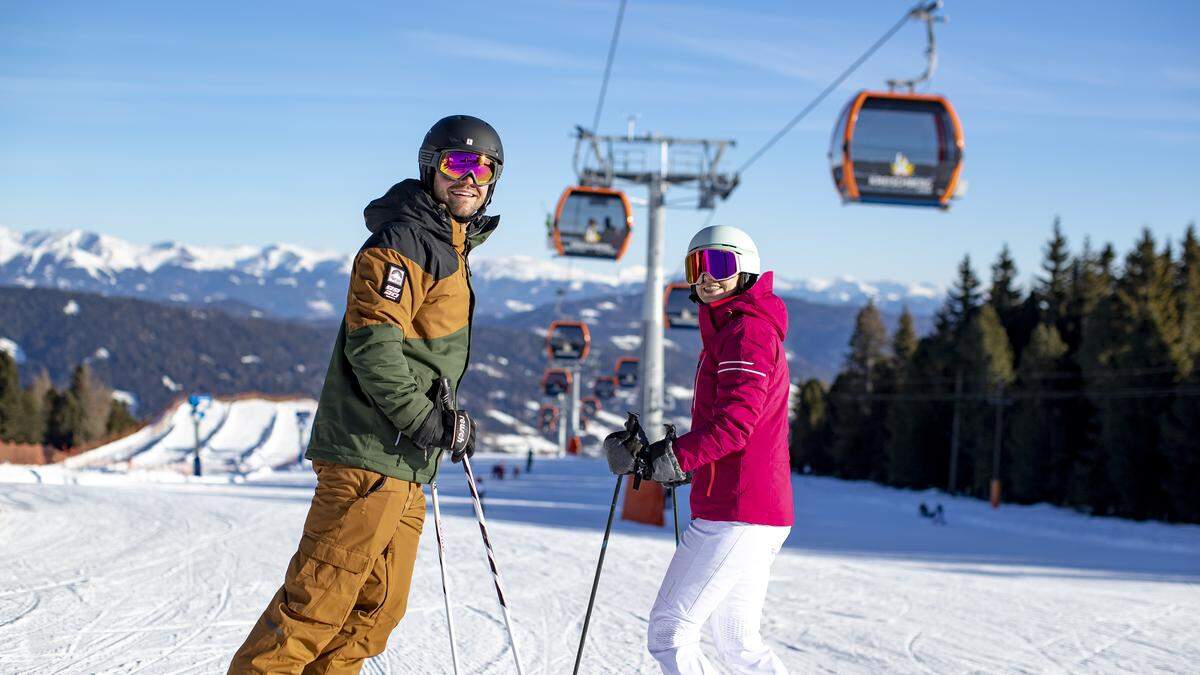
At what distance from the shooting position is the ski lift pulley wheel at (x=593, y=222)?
2094cm

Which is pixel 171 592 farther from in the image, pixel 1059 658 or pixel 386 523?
pixel 1059 658

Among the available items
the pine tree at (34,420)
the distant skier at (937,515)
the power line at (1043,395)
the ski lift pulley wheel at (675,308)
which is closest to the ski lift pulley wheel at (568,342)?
the distant skier at (937,515)

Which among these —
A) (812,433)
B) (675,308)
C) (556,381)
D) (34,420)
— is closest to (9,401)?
(34,420)

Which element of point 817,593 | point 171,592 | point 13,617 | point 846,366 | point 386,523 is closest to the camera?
point 386,523

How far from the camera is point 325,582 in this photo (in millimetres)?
3369

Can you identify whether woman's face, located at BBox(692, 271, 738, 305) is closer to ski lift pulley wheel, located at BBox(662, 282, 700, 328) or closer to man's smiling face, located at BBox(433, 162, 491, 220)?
man's smiling face, located at BBox(433, 162, 491, 220)

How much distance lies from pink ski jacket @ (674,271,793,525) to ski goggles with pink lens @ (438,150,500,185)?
94 cm

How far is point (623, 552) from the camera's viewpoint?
10742 mm

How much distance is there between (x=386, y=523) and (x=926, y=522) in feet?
92.4

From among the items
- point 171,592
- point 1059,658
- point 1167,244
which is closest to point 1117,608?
point 1059,658

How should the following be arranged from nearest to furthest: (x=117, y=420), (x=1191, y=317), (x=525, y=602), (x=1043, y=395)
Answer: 1. (x=525, y=602)
2. (x=1191, y=317)
3. (x=1043, y=395)
4. (x=117, y=420)

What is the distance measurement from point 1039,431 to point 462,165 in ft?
131

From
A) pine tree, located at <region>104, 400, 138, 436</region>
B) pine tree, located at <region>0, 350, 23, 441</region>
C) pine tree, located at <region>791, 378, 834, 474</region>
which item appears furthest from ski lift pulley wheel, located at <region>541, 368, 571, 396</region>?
pine tree, located at <region>104, 400, 138, 436</region>

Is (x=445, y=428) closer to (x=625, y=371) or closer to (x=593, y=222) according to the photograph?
(x=593, y=222)
